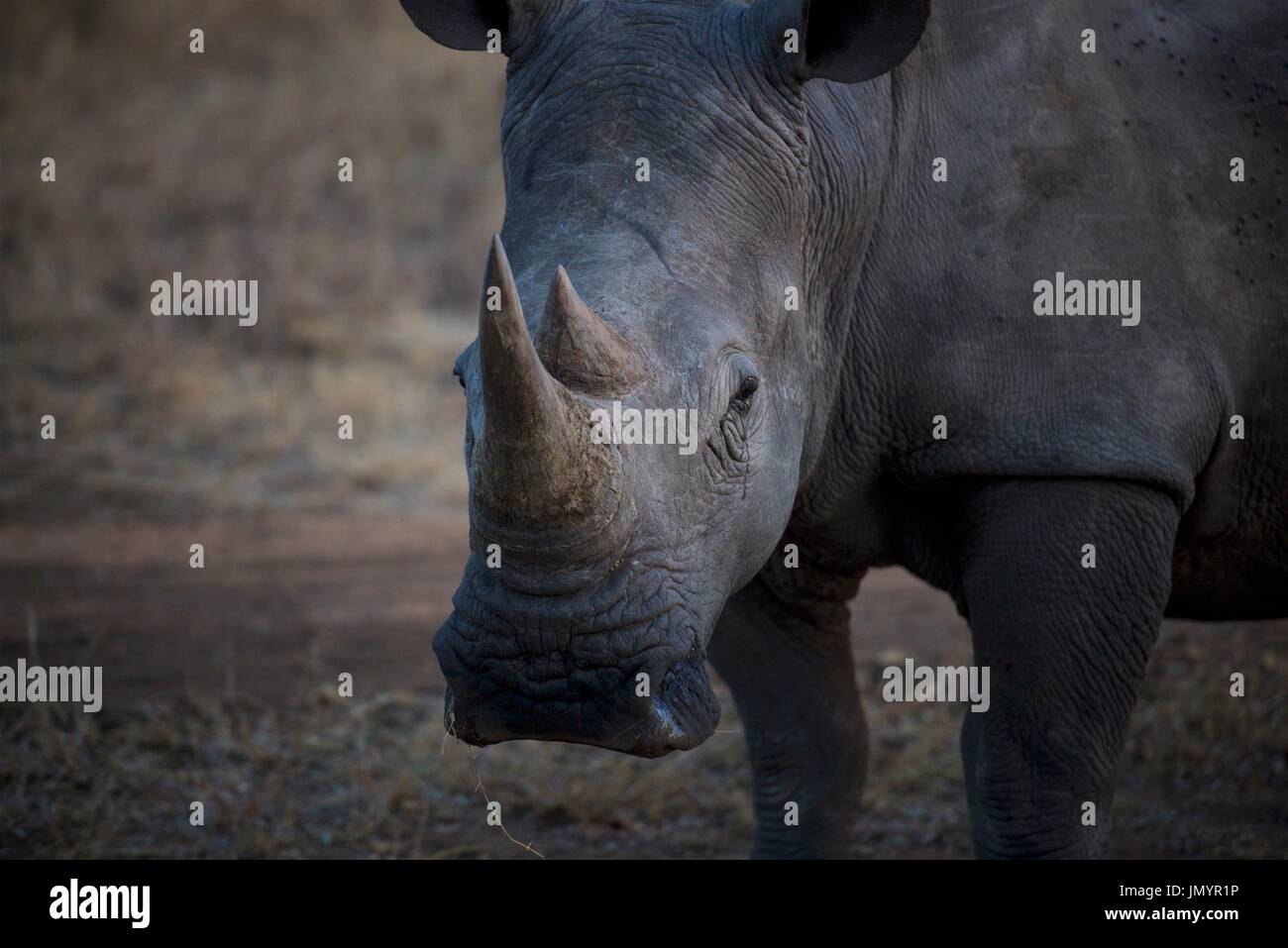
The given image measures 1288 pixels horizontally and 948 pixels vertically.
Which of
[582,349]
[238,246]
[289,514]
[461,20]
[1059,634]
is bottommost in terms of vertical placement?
[1059,634]

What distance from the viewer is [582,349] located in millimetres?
3061

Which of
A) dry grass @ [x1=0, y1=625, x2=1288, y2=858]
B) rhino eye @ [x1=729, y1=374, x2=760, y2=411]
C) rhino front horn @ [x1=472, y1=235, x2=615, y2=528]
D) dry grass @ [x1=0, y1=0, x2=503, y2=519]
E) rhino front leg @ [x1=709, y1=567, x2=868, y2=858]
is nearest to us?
rhino front horn @ [x1=472, y1=235, x2=615, y2=528]

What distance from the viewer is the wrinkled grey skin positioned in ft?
11.6

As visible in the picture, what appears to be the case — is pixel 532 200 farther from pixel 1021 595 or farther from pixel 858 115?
pixel 1021 595

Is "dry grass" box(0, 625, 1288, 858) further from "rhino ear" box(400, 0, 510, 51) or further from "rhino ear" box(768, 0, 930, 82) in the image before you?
"rhino ear" box(768, 0, 930, 82)

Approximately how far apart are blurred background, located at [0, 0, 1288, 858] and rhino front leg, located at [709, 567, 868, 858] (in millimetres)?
566

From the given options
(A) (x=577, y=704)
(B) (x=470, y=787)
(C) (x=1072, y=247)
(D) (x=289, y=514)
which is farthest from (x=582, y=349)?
(D) (x=289, y=514)

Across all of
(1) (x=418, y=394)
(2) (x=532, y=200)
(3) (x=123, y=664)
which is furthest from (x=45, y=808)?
(1) (x=418, y=394)

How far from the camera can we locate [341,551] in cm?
885

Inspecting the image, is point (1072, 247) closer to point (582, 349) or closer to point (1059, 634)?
point (1059, 634)

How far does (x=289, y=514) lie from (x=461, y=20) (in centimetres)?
588

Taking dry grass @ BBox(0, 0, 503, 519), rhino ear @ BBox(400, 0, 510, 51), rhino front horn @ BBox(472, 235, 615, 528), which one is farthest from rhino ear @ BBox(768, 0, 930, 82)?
dry grass @ BBox(0, 0, 503, 519)

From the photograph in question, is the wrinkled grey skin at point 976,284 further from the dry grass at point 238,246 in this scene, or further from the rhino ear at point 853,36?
the dry grass at point 238,246
